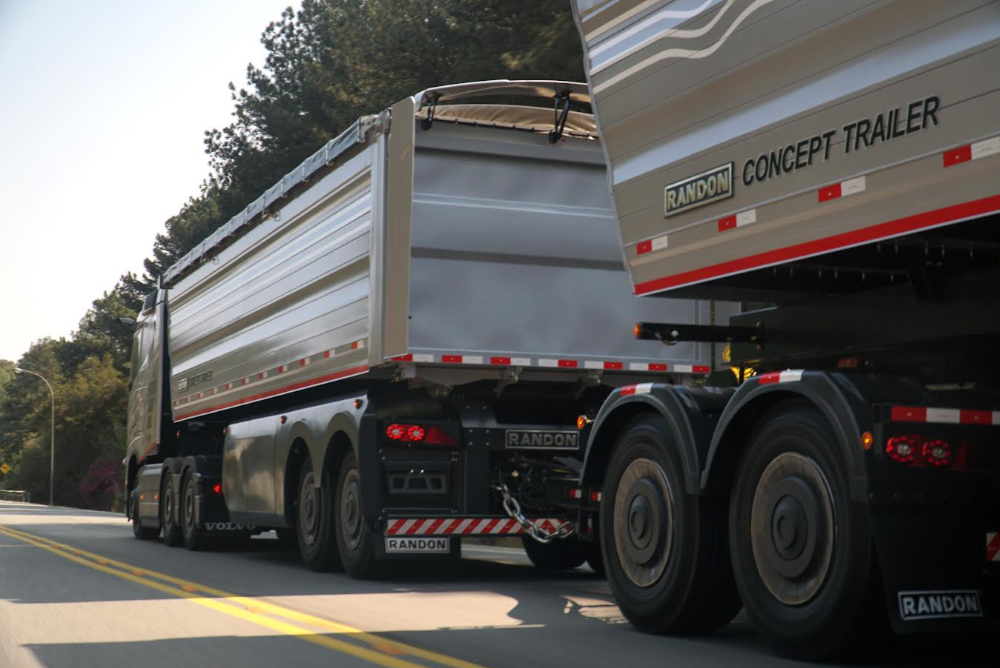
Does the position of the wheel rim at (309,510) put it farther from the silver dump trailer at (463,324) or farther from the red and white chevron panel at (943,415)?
the red and white chevron panel at (943,415)

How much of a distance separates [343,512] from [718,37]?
6.44 m

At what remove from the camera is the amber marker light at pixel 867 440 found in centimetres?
602

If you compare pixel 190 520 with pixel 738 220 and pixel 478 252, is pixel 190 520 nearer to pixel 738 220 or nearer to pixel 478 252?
pixel 478 252

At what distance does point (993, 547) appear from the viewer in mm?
6098

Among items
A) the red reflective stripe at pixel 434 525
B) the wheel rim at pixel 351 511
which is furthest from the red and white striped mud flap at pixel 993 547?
the wheel rim at pixel 351 511

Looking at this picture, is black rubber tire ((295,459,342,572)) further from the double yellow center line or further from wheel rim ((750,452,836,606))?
wheel rim ((750,452,836,606))

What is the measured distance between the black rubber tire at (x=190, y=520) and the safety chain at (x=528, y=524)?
7.17 meters

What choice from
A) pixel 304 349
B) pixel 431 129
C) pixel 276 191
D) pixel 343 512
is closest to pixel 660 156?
pixel 431 129

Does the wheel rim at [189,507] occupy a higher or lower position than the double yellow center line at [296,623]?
higher

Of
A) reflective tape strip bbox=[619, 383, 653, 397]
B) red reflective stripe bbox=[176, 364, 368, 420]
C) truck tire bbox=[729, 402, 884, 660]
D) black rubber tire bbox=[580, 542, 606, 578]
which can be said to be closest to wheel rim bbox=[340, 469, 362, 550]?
red reflective stripe bbox=[176, 364, 368, 420]

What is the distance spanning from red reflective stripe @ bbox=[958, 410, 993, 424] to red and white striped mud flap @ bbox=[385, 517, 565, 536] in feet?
18.7

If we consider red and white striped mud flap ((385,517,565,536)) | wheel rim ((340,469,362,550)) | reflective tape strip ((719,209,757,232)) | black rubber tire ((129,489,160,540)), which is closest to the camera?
reflective tape strip ((719,209,757,232))

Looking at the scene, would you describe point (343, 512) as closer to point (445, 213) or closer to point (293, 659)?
point (445, 213)

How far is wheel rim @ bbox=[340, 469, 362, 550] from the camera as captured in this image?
38.9 ft
